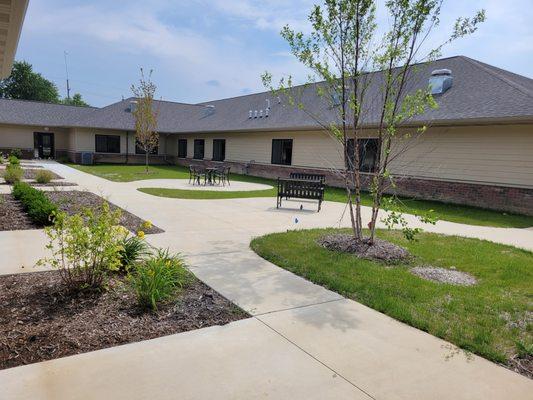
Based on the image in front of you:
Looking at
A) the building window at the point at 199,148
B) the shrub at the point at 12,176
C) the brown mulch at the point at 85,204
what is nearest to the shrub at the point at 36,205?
the brown mulch at the point at 85,204

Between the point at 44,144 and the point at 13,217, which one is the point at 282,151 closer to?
the point at 13,217

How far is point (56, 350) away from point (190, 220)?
6.06 m

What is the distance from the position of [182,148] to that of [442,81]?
24.5m

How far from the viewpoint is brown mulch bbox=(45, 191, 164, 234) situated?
814 centimetres

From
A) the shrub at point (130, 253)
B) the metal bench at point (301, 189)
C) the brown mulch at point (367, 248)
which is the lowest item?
the brown mulch at point (367, 248)

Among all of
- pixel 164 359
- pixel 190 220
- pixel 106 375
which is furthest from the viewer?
pixel 190 220

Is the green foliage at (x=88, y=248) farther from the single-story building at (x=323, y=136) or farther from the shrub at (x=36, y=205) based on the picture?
the single-story building at (x=323, y=136)

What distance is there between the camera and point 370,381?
9.72 ft

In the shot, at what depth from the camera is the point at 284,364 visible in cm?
313

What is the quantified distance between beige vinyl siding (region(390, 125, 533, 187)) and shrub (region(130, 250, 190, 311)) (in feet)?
37.5

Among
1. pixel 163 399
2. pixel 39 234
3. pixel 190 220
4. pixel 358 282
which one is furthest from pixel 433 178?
pixel 163 399

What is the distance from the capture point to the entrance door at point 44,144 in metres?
34.6

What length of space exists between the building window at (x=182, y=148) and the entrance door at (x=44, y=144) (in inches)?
452

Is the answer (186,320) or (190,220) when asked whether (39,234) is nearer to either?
(190,220)
